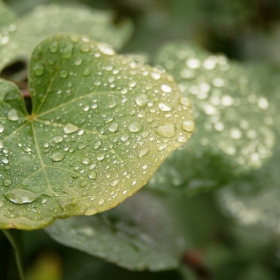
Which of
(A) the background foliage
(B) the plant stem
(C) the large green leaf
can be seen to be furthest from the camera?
(C) the large green leaf

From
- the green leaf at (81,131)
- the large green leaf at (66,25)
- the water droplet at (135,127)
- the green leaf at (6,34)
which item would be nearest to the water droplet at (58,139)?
the green leaf at (81,131)

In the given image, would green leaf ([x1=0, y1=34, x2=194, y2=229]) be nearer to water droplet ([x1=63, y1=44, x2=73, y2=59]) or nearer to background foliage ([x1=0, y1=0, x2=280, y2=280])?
water droplet ([x1=63, y1=44, x2=73, y2=59])

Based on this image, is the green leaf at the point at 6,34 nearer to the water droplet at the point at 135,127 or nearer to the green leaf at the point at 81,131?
the green leaf at the point at 81,131

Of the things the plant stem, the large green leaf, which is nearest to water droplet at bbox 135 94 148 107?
the plant stem

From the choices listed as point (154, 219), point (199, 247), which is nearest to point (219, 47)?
point (199, 247)

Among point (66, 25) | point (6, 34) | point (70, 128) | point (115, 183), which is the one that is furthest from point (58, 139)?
point (66, 25)
